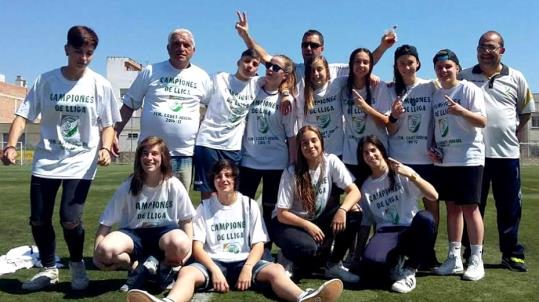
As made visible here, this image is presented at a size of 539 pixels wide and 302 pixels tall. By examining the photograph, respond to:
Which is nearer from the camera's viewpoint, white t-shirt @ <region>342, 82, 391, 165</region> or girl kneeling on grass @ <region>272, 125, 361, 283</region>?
girl kneeling on grass @ <region>272, 125, 361, 283</region>

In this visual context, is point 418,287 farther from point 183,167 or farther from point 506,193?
point 183,167

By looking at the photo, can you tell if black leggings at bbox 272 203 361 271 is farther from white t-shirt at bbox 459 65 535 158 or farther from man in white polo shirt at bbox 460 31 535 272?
white t-shirt at bbox 459 65 535 158

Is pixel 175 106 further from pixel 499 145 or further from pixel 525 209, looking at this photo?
pixel 525 209

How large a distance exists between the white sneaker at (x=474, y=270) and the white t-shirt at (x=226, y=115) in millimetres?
2457

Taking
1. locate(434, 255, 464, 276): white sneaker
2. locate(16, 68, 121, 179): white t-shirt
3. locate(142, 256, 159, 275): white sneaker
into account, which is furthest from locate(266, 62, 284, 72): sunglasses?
locate(434, 255, 464, 276): white sneaker

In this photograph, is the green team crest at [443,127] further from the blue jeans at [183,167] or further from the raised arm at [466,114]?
the blue jeans at [183,167]

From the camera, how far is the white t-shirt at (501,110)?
517 centimetres

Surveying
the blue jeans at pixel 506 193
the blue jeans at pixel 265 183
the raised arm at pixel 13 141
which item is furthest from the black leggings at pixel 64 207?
the blue jeans at pixel 506 193

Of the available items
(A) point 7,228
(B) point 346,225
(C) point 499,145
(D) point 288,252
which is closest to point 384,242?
(B) point 346,225

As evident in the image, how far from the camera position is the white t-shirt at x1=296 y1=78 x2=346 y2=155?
517 cm

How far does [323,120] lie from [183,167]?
4.87ft

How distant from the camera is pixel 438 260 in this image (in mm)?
5504

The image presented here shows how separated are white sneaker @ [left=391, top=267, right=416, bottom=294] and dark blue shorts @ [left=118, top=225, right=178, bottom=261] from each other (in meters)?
1.92

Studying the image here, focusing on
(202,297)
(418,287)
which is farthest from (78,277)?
(418,287)
